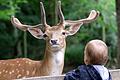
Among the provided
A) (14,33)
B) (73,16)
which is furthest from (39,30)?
(14,33)

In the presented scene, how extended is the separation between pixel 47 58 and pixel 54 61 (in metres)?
0.12

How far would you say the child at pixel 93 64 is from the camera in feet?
14.7

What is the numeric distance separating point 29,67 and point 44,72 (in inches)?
9.9

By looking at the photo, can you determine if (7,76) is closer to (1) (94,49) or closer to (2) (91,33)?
(1) (94,49)

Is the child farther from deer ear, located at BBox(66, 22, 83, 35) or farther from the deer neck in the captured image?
deer ear, located at BBox(66, 22, 83, 35)

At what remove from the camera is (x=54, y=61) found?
7.30m

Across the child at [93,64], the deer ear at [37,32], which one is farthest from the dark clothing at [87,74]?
the deer ear at [37,32]

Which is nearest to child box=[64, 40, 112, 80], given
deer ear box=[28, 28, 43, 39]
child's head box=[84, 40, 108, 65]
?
child's head box=[84, 40, 108, 65]

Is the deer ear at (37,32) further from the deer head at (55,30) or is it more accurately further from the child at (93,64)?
the child at (93,64)

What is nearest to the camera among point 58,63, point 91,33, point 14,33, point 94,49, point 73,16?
point 94,49

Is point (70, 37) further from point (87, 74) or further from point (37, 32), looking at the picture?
point (87, 74)

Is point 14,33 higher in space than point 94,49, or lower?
lower

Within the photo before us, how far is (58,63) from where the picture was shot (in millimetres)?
7266

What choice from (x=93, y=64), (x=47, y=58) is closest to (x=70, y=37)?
(x=47, y=58)
